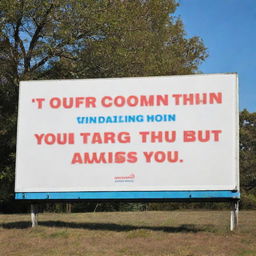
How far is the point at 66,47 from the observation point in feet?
77.5

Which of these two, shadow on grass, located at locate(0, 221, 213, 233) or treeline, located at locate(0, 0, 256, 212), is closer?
shadow on grass, located at locate(0, 221, 213, 233)

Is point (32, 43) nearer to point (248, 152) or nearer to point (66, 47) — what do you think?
point (66, 47)

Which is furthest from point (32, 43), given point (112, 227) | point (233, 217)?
point (233, 217)

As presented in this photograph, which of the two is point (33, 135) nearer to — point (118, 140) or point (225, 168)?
point (118, 140)

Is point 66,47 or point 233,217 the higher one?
point 66,47

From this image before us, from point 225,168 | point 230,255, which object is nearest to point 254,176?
point 225,168

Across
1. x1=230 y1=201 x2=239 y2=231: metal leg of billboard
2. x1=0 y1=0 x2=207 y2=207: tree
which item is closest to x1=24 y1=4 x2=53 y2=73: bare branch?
x1=0 y1=0 x2=207 y2=207: tree

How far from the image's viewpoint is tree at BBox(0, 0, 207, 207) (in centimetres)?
2238

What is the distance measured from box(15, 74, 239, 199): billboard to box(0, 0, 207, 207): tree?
9881 millimetres

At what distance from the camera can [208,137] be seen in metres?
12.0

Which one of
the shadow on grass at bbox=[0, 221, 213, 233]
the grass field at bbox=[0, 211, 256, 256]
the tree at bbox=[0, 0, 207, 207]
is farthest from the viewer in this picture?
the tree at bbox=[0, 0, 207, 207]

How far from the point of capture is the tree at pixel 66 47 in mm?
22375

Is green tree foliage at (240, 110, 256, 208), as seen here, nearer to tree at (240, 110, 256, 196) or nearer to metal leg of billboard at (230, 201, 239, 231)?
tree at (240, 110, 256, 196)

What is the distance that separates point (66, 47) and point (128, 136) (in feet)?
40.4
